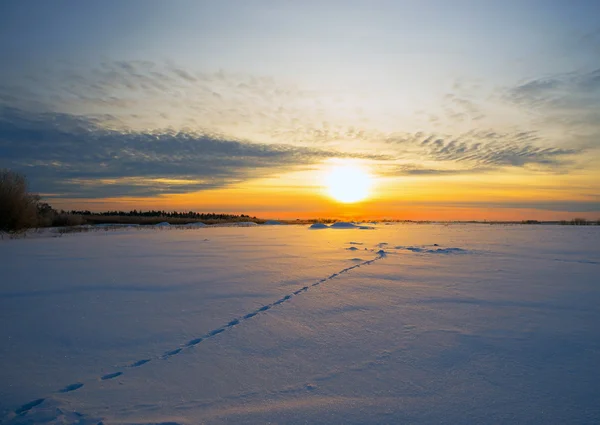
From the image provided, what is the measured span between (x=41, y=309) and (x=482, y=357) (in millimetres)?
4938

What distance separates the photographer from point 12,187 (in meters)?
17.5

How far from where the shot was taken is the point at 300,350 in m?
3.20

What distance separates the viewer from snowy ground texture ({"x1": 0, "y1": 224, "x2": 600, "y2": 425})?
2.28 meters

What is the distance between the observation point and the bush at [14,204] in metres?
17.2

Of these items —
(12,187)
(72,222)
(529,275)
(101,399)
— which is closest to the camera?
(101,399)

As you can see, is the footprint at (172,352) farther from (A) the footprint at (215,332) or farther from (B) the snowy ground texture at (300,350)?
(A) the footprint at (215,332)

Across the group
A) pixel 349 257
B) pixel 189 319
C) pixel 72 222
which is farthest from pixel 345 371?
pixel 72 222

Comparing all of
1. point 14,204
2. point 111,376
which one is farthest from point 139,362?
point 14,204

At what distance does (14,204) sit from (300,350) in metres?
19.8

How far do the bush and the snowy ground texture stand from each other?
13.9 m

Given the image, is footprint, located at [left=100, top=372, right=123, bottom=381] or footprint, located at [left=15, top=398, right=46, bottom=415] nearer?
footprint, located at [left=15, top=398, right=46, bottom=415]

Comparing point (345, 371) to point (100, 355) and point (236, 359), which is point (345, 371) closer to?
point (236, 359)

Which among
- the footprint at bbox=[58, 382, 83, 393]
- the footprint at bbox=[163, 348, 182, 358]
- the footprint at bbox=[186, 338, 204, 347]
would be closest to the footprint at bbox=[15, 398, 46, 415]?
the footprint at bbox=[58, 382, 83, 393]

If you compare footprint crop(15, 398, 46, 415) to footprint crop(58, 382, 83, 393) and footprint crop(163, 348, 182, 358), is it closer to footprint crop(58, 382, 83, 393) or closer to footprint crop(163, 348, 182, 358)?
footprint crop(58, 382, 83, 393)
